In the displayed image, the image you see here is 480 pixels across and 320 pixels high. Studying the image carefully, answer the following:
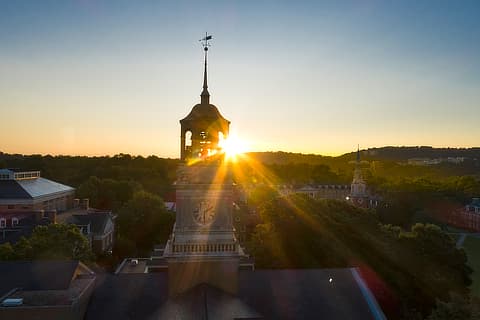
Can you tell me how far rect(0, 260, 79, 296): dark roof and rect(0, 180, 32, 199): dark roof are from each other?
3091 centimetres

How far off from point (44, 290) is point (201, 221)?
539cm

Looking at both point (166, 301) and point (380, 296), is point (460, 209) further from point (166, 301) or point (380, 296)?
point (166, 301)

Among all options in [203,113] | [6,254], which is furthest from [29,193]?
[203,113]

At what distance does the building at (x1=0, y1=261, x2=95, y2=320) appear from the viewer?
10.8m

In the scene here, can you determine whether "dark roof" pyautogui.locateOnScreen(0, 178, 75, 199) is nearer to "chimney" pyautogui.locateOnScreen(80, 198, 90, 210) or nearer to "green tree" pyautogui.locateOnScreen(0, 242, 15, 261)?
"chimney" pyautogui.locateOnScreen(80, 198, 90, 210)

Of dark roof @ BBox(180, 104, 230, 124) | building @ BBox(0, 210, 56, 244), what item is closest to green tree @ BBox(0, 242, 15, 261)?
building @ BBox(0, 210, 56, 244)

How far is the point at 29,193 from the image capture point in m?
42.5

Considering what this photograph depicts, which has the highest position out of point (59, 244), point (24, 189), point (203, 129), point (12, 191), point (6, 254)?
point (203, 129)

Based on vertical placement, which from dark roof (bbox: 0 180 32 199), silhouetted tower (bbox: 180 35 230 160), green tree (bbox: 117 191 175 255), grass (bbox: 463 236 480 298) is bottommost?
grass (bbox: 463 236 480 298)

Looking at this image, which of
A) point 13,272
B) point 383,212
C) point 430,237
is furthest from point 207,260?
point 383,212

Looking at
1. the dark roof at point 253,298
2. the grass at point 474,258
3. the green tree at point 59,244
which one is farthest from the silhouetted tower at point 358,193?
the dark roof at point 253,298

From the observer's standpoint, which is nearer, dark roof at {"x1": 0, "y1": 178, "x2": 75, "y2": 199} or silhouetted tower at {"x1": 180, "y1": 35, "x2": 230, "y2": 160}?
silhouetted tower at {"x1": 180, "y1": 35, "x2": 230, "y2": 160}

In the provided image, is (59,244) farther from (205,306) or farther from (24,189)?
(24,189)

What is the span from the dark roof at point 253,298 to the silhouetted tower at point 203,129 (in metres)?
4.22
